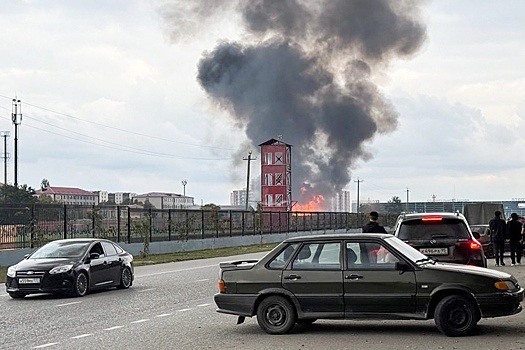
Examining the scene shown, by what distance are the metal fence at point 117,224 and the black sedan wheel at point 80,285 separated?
15.3 meters

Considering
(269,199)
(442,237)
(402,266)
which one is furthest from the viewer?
(269,199)

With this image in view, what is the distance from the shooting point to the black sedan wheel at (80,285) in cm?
2164

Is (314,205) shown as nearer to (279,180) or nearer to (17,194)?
(279,180)

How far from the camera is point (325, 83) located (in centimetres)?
11181

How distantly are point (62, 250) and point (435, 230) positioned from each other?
942 cm

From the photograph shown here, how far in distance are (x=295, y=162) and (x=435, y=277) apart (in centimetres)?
9971

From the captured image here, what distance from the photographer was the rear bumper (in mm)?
13758

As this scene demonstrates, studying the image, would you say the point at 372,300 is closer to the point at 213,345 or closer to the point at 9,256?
the point at 213,345

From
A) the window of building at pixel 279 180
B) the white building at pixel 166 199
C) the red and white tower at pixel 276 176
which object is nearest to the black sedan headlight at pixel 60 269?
the red and white tower at pixel 276 176

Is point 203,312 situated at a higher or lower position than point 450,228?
lower

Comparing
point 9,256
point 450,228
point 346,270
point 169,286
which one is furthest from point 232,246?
point 346,270

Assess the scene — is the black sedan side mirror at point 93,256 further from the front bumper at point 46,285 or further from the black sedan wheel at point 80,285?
the front bumper at point 46,285

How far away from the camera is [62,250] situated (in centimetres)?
2272

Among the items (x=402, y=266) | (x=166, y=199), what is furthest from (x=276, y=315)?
(x=166, y=199)
